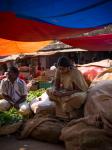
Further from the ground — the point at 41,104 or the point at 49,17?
the point at 49,17

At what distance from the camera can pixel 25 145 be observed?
5.68 metres

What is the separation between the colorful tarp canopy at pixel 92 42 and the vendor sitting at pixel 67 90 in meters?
1.15

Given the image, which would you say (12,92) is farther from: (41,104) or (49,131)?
(49,131)

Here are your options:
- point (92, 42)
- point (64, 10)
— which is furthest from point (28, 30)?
point (92, 42)

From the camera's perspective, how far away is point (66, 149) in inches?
202

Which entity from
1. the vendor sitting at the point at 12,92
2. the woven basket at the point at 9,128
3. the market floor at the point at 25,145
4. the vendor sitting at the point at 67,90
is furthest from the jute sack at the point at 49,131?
the vendor sitting at the point at 12,92

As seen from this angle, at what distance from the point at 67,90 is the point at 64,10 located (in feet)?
8.00

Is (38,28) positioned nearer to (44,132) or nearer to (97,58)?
(44,132)

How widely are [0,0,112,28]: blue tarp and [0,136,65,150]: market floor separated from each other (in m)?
2.21

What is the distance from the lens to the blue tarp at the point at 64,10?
3730mm

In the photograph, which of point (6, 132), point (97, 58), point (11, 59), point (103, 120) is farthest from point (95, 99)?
point (11, 59)

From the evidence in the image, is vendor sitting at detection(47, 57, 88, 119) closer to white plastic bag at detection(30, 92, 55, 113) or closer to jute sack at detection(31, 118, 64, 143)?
jute sack at detection(31, 118, 64, 143)

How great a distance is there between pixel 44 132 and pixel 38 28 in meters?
2.02

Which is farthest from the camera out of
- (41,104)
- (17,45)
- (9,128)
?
(17,45)
